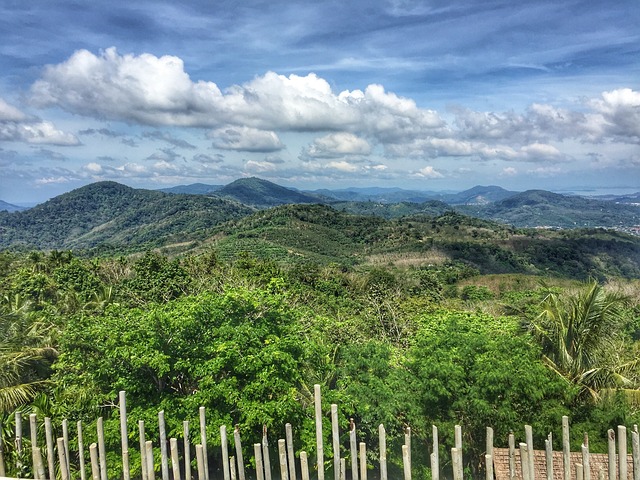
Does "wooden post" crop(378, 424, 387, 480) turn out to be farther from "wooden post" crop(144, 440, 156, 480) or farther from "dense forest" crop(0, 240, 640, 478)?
"dense forest" crop(0, 240, 640, 478)

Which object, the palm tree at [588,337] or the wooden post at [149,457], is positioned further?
the palm tree at [588,337]

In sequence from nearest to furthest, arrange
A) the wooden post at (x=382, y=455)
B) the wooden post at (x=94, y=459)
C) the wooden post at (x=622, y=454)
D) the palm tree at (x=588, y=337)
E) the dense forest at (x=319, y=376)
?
the wooden post at (x=622, y=454) < the wooden post at (x=382, y=455) < the wooden post at (x=94, y=459) < the dense forest at (x=319, y=376) < the palm tree at (x=588, y=337)

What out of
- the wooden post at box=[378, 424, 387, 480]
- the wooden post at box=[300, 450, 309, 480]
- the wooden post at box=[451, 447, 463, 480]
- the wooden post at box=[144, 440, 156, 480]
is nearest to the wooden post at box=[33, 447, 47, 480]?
the wooden post at box=[144, 440, 156, 480]

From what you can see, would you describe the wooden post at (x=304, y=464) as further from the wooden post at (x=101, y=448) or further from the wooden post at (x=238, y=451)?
the wooden post at (x=101, y=448)

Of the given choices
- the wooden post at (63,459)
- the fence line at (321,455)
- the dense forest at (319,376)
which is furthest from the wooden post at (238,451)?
the dense forest at (319,376)

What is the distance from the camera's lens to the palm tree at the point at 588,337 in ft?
30.7

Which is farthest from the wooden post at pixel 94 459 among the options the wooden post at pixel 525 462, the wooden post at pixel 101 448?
the wooden post at pixel 525 462

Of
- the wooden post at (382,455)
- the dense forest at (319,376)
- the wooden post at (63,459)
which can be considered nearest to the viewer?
the wooden post at (382,455)

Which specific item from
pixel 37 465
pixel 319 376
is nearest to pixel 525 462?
pixel 37 465

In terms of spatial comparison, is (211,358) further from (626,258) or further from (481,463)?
(626,258)

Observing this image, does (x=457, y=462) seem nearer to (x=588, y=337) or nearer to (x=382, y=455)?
(x=382, y=455)

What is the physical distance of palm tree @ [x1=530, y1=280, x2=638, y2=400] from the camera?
9.36m

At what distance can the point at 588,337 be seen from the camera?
31.3 feet

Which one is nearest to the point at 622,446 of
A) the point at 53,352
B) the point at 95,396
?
the point at 95,396
